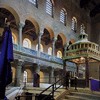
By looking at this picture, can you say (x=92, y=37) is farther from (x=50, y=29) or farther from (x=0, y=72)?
(x=0, y=72)

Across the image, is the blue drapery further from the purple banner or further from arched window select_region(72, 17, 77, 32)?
arched window select_region(72, 17, 77, 32)

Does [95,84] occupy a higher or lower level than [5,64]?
lower

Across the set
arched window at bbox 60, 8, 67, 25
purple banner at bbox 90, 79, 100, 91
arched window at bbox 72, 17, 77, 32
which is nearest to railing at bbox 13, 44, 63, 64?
arched window at bbox 60, 8, 67, 25

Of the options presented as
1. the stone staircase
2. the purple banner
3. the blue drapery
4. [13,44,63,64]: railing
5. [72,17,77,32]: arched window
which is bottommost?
the stone staircase

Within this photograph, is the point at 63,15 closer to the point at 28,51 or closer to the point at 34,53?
the point at 34,53

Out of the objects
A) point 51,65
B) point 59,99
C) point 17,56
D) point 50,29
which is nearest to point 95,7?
point 50,29

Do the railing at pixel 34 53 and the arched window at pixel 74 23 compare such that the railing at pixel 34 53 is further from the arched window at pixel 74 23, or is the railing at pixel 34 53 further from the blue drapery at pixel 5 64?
the blue drapery at pixel 5 64

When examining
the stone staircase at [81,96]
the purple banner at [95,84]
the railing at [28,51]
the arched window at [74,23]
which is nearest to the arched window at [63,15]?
the arched window at [74,23]

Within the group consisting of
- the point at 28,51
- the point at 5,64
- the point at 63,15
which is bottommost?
the point at 5,64

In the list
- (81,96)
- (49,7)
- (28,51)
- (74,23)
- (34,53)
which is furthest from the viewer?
(74,23)

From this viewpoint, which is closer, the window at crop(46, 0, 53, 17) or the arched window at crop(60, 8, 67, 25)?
the window at crop(46, 0, 53, 17)

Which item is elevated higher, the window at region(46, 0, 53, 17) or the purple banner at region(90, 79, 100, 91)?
the window at region(46, 0, 53, 17)

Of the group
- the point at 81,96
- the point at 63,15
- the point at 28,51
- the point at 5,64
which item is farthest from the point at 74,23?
the point at 5,64

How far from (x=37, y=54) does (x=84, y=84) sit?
8.57 metres
